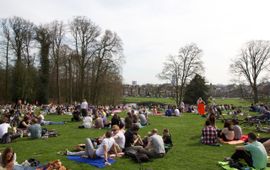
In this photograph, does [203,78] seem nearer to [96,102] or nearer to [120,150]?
[96,102]

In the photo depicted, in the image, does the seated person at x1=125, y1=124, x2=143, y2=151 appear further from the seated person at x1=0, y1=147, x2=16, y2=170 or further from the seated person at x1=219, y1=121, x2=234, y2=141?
the seated person at x1=0, y1=147, x2=16, y2=170

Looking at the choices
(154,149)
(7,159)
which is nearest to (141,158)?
(154,149)

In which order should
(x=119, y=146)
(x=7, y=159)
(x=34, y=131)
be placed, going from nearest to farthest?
(x=7, y=159), (x=119, y=146), (x=34, y=131)

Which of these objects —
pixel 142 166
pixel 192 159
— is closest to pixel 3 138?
pixel 142 166

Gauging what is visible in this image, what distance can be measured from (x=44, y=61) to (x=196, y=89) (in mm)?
23613

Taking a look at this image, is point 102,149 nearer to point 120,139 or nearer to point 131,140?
point 120,139

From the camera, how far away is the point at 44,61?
4750 cm

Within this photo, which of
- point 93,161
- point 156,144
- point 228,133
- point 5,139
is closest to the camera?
point 93,161

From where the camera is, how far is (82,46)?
1731 inches

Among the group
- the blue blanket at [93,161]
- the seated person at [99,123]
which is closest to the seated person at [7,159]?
the blue blanket at [93,161]

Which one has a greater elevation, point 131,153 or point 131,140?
point 131,140

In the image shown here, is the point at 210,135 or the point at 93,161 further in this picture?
the point at 210,135

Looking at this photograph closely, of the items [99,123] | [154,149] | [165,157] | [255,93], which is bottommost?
[165,157]

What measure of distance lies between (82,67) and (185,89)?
17.0 metres
